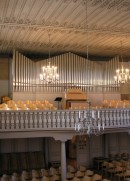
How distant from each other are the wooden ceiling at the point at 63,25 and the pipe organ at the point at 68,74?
75 cm

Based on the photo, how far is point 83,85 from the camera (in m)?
19.7

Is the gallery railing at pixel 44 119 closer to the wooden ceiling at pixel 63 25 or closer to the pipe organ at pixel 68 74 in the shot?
the wooden ceiling at pixel 63 25

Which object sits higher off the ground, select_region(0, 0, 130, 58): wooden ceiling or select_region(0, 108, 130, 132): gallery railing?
select_region(0, 0, 130, 58): wooden ceiling

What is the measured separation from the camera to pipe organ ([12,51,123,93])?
18.5 metres

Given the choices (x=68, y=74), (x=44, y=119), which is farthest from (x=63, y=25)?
(x=68, y=74)

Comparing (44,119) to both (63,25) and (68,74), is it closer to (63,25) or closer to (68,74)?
(63,25)

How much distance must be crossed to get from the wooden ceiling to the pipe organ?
750 mm

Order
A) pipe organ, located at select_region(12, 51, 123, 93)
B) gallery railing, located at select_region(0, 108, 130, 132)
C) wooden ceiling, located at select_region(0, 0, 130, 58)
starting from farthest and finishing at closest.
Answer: pipe organ, located at select_region(12, 51, 123, 93), gallery railing, located at select_region(0, 108, 130, 132), wooden ceiling, located at select_region(0, 0, 130, 58)

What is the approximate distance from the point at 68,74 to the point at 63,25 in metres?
6.37

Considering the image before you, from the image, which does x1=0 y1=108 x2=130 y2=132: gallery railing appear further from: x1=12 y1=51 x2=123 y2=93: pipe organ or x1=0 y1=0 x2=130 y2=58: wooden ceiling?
x1=12 y1=51 x2=123 y2=93: pipe organ

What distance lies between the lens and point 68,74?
19469mm

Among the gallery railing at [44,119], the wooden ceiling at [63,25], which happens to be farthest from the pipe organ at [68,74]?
the gallery railing at [44,119]

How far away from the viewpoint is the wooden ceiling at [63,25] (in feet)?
36.0

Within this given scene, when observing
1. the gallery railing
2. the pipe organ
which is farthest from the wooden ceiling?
the gallery railing
